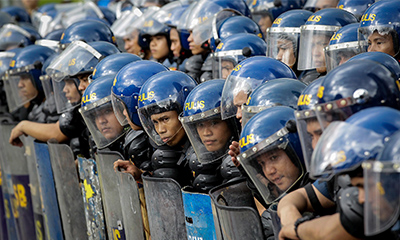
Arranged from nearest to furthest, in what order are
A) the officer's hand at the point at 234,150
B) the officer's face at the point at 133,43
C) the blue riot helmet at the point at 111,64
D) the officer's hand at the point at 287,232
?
the officer's hand at the point at 287,232
the officer's hand at the point at 234,150
the blue riot helmet at the point at 111,64
the officer's face at the point at 133,43

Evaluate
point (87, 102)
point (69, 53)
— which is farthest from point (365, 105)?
point (69, 53)

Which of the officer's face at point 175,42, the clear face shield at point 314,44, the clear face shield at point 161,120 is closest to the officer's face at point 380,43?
the clear face shield at point 314,44

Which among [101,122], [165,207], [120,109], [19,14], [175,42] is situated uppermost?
[120,109]

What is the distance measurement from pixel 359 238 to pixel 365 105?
660 millimetres

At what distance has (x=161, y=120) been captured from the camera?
483 centimetres

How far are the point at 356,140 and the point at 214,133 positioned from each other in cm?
182

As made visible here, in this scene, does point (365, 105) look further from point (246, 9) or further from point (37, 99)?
point (37, 99)

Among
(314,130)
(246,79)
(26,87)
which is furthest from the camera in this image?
(26,87)

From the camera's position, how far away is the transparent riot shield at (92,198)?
551 cm

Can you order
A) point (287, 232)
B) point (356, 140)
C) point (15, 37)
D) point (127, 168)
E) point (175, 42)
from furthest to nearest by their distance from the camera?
point (15, 37) < point (175, 42) < point (127, 168) < point (287, 232) < point (356, 140)

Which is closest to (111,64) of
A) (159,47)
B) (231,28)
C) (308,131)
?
(231,28)

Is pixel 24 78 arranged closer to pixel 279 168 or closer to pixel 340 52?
pixel 340 52

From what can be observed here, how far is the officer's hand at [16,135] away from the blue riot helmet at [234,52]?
2.09m

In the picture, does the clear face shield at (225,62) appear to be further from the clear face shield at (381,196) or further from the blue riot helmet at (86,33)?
the clear face shield at (381,196)
